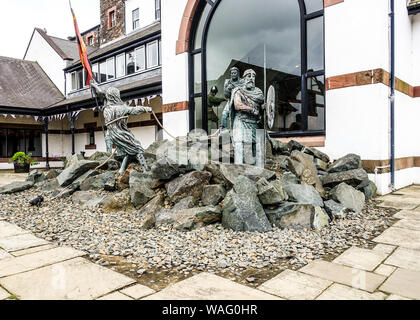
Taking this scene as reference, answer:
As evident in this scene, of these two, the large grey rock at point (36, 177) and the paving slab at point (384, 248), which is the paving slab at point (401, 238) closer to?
the paving slab at point (384, 248)

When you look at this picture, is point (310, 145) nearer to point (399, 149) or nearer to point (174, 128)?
point (399, 149)

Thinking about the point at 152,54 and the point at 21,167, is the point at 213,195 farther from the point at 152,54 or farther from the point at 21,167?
the point at 21,167

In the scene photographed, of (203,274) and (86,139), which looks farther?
(86,139)

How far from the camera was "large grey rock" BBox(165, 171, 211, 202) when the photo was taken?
4590 mm

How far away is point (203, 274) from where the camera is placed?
8.19 feet

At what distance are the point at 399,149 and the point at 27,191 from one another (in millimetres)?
8798

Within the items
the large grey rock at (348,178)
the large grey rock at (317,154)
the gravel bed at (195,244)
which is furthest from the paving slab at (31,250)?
the large grey rock at (317,154)

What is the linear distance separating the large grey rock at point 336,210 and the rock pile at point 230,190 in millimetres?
14

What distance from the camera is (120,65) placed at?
15836 millimetres

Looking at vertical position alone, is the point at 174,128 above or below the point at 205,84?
below

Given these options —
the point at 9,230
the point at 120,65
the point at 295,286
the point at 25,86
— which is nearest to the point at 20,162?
the point at 25,86

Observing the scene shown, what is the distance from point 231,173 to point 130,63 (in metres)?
12.5

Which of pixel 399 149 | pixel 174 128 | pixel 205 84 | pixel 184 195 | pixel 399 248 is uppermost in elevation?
pixel 205 84
